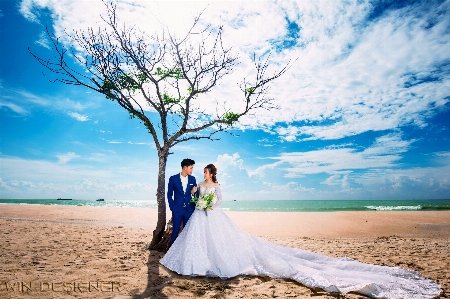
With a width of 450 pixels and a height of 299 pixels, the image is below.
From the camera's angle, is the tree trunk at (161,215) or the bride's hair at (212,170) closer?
the bride's hair at (212,170)

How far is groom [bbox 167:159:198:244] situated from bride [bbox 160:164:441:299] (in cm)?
59

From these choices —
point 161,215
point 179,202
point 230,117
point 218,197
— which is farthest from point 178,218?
point 230,117

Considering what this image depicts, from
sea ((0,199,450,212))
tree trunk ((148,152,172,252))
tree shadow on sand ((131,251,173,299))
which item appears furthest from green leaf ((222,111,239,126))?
sea ((0,199,450,212))

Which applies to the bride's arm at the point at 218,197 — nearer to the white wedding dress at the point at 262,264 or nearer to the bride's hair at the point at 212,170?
the white wedding dress at the point at 262,264

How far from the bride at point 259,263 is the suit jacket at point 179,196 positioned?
584 millimetres

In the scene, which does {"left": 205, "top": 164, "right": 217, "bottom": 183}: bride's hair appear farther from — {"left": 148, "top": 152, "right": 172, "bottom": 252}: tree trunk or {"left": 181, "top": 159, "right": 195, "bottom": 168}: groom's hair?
{"left": 148, "top": 152, "right": 172, "bottom": 252}: tree trunk

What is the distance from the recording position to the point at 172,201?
763 cm

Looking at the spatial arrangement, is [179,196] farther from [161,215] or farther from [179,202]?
[161,215]

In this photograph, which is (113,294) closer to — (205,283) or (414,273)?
(205,283)

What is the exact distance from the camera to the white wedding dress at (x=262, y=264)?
17.2ft

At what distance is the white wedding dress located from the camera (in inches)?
207

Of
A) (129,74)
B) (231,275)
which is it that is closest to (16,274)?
(231,275)

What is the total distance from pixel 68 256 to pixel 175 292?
429 cm

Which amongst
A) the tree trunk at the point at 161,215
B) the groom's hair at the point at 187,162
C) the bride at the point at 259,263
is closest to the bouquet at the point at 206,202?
the bride at the point at 259,263
